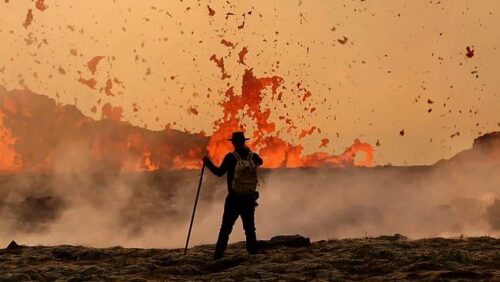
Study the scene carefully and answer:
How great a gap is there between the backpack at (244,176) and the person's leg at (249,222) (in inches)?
14.0

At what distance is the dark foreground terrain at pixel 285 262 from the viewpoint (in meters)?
14.5

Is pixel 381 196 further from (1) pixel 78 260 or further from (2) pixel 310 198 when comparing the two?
(1) pixel 78 260

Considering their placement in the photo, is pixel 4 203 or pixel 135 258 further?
pixel 4 203

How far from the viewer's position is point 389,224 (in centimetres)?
7650

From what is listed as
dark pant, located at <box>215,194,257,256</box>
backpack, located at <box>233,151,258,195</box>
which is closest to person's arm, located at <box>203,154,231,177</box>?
backpack, located at <box>233,151,258,195</box>

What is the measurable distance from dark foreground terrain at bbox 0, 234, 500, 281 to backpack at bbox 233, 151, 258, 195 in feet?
5.62

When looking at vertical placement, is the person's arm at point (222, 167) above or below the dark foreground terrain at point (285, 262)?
above

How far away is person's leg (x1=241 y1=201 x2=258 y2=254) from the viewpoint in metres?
17.4

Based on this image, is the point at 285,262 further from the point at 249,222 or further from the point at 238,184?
the point at 238,184

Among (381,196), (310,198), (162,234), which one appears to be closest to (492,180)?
(381,196)

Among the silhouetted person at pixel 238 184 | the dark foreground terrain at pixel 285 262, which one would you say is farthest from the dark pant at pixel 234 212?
the dark foreground terrain at pixel 285 262

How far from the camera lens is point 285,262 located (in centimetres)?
1636

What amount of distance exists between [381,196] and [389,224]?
49344 millimetres

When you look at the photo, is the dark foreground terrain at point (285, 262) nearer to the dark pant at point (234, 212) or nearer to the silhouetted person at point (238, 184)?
the dark pant at point (234, 212)
